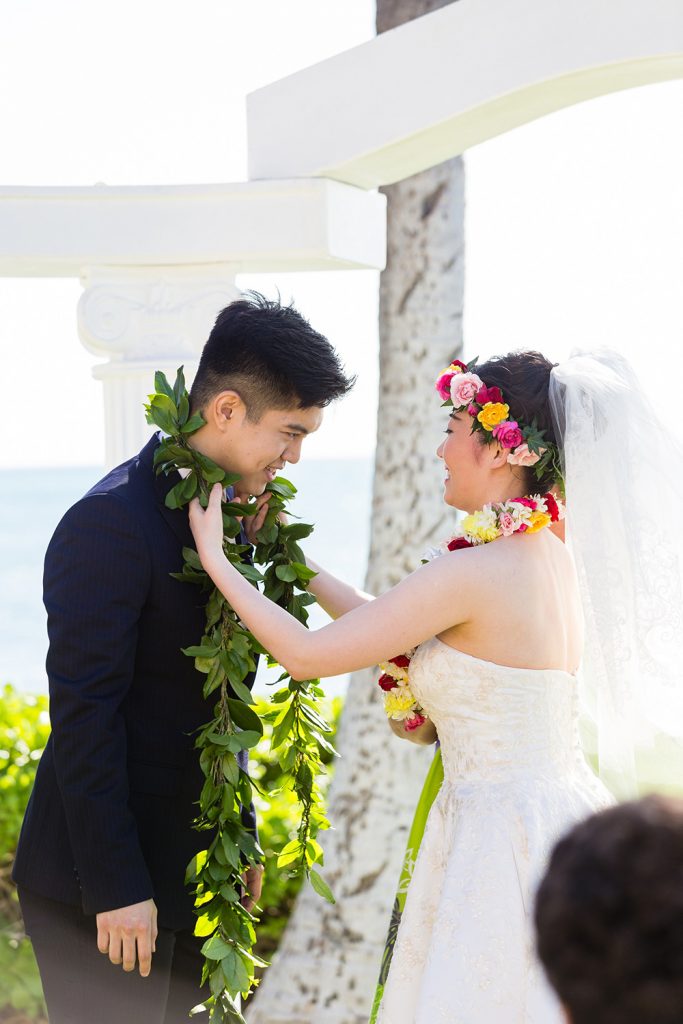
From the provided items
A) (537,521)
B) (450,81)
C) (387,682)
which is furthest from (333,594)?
(450,81)

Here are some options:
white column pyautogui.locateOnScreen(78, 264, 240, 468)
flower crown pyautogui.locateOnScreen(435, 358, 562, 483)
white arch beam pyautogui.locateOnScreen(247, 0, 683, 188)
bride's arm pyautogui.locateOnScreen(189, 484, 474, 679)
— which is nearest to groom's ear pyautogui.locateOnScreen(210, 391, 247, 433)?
bride's arm pyautogui.locateOnScreen(189, 484, 474, 679)

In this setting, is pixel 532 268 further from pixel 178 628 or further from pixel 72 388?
pixel 72 388

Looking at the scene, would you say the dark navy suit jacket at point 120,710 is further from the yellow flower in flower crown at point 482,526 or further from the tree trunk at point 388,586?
the tree trunk at point 388,586

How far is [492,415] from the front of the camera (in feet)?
9.75

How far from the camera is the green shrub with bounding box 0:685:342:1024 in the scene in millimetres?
5402

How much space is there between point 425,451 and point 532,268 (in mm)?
7971

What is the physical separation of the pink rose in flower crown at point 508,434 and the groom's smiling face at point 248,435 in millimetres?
450

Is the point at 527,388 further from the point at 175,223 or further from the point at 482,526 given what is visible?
the point at 175,223

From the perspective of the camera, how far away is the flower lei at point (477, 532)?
9.76ft

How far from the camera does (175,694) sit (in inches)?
114

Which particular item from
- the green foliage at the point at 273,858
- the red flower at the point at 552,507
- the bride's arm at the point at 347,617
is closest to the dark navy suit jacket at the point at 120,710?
the bride's arm at the point at 347,617

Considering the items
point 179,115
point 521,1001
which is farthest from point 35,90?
point 521,1001

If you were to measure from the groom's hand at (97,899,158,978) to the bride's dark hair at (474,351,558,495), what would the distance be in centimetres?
138

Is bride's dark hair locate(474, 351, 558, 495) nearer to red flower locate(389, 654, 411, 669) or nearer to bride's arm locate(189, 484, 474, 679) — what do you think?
bride's arm locate(189, 484, 474, 679)
